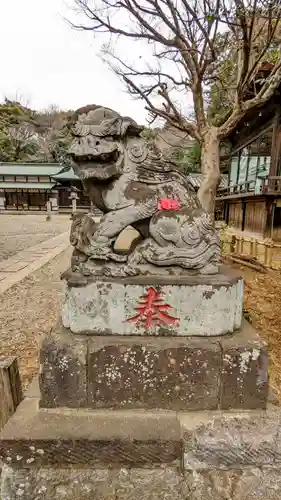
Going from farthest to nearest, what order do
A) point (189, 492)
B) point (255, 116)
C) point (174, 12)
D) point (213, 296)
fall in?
point (255, 116)
point (174, 12)
point (213, 296)
point (189, 492)

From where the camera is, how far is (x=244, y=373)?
1614 millimetres

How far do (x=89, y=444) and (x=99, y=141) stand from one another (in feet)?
5.03

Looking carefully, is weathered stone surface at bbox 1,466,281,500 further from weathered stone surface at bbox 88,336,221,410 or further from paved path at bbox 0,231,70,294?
paved path at bbox 0,231,70,294

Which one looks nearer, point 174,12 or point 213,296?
point 213,296

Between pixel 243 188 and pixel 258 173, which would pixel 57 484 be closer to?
pixel 258 173

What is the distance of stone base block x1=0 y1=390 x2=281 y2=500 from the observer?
4.69 feet

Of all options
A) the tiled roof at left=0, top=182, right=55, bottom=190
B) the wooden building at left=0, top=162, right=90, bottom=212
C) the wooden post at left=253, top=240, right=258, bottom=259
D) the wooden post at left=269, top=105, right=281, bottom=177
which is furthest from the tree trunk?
the tiled roof at left=0, top=182, right=55, bottom=190

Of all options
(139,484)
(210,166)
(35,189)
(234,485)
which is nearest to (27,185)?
(35,189)

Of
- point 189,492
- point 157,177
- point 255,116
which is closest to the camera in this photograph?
point 189,492

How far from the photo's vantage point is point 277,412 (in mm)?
1653

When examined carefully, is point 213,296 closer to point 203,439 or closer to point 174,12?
point 203,439

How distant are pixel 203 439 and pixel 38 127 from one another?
5240 cm

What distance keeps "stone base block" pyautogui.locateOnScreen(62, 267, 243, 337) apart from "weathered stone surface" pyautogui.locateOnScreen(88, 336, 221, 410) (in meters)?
0.06

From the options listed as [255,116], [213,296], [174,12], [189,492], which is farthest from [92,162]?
[255,116]
